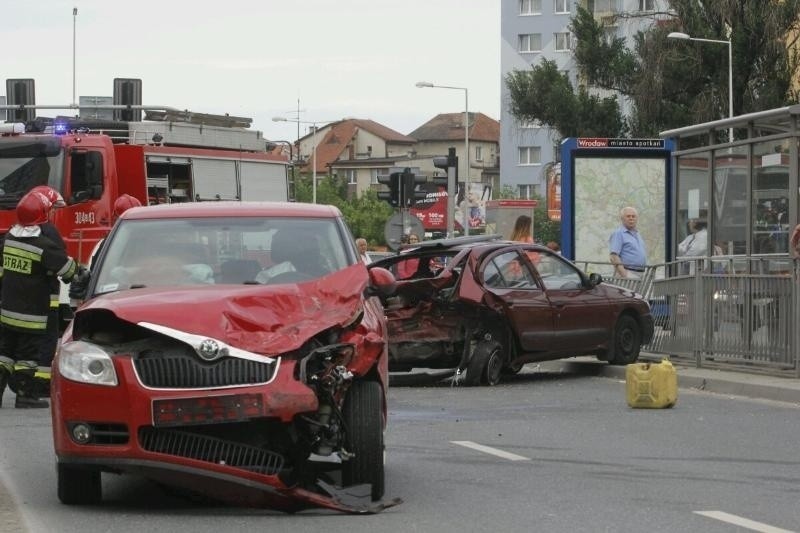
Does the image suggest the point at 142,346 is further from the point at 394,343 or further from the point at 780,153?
the point at 780,153

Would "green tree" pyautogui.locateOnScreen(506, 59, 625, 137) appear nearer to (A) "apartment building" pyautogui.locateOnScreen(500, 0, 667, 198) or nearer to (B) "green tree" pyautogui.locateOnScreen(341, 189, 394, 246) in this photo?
(A) "apartment building" pyautogui.locateOnScreen(500, 0, 667, 198)

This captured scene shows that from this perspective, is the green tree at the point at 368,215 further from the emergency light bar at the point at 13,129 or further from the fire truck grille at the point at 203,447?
the fire truck grille at the point at 203,447

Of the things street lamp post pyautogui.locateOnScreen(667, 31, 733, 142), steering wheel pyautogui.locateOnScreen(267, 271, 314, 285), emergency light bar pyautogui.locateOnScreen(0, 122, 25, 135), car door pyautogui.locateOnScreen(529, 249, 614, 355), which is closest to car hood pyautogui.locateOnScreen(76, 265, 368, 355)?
steering wheel pyautogui.locateOnScreen(267, 271, 314, 285)

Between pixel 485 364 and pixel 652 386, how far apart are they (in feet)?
9.79

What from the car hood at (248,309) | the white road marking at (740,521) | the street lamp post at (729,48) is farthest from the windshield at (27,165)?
the street lamp post at (729,48)

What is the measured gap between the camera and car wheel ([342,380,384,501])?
8648mm

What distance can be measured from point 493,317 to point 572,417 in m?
3.45

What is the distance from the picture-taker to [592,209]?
2616 cm

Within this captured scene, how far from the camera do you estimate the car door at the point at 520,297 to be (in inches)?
703

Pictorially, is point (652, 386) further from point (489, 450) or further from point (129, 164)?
point (129, 164)

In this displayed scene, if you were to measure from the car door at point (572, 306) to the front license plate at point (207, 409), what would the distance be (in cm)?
1053

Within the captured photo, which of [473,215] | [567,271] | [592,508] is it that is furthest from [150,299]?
[473,215]

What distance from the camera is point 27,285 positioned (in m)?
14.8

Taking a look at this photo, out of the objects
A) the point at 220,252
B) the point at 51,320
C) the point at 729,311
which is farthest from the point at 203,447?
the point at 729,311
